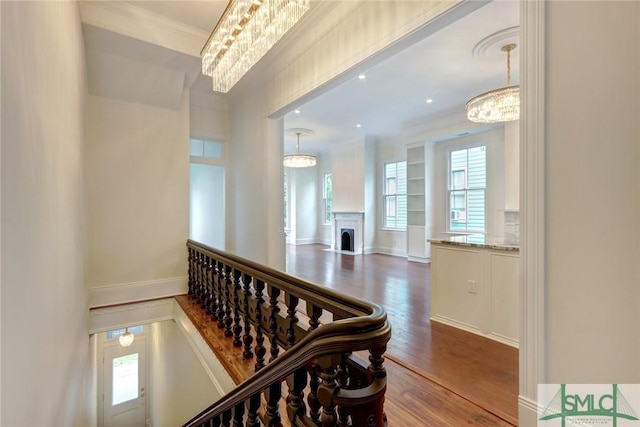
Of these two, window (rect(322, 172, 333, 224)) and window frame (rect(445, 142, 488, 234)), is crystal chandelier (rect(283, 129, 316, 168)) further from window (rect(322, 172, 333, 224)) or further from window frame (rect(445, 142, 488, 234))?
window frame (rect(445, 142, 488, 234))

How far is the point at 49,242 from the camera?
6.10 feet

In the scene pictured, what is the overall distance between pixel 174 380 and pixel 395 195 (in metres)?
6.67

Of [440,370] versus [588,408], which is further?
[440,370]

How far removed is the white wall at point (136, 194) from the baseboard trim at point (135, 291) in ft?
0.05

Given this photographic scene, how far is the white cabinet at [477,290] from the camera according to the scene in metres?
2.84

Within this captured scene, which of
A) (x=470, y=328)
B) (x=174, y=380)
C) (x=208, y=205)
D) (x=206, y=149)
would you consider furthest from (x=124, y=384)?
(x=470, y=328)

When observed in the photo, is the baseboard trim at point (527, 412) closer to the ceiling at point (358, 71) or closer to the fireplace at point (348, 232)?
the ceiling at point (358, 71)

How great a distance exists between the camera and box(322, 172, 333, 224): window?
35.7 ft

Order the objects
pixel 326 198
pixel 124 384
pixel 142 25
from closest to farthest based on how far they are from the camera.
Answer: pixel 142 25 < pixel 124 384 < pixel 326 198

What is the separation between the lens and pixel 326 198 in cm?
1102

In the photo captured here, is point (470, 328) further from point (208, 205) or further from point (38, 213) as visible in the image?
point (208, 205)

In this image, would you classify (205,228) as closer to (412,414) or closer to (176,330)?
(176,330)

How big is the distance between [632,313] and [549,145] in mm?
825

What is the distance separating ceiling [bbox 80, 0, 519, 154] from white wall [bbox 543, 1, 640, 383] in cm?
139
